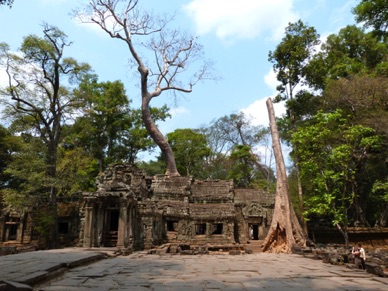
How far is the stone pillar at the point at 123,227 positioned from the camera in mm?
14750

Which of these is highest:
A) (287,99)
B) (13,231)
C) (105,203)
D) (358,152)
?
(287,99)

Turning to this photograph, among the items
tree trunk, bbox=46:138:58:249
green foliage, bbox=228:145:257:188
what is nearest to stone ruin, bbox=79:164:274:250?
tree trunk, bbox=46:138:58:249

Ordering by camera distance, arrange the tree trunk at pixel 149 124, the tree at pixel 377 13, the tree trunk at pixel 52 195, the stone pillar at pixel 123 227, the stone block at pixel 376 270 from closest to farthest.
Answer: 1. the stone block at pixel 376 270
2. the tree at pixel 377 13
3. the stone pillar at pixel 123 227
4. the tree trunk at pixel 52 195
5. the tree trunk at pixel 149 124

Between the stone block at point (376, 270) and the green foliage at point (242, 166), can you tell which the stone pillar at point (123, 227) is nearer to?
the stone block at point (376, 270)

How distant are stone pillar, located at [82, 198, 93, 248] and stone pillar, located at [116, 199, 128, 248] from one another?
1490mm

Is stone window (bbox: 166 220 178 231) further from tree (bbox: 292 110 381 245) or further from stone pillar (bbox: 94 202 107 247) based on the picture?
tree (bbox: 292 110 381 245)

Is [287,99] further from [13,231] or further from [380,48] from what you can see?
[13,231]

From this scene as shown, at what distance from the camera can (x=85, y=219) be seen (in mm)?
15602

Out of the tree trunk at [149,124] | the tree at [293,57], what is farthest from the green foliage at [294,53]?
the tree trunk at [149,124]

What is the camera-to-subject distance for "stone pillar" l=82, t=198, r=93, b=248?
15.1 m

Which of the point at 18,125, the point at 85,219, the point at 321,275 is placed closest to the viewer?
the point at 321,275

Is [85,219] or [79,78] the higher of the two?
[79,78]

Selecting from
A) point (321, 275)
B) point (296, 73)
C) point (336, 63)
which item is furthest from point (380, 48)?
point (321, 275)

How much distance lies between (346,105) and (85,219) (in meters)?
18.0
